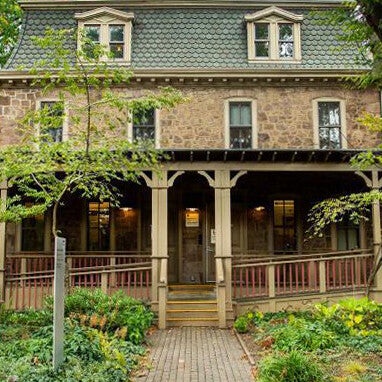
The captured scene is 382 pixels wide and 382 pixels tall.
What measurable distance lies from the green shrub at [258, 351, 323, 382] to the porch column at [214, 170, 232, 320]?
506cm

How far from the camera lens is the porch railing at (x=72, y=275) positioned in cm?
1101

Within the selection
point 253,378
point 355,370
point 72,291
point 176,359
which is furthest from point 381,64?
point 72,291

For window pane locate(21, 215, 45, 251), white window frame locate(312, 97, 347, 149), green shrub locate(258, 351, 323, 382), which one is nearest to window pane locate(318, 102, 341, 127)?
white window frame locate(312, 97, 347, 149)

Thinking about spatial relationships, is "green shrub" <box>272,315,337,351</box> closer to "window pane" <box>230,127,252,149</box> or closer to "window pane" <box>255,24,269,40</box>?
"window pane" <box>230,127,252,149</box>

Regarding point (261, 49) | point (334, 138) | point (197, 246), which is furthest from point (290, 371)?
point (261, 49)

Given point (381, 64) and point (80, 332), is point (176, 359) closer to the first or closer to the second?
point (80, 332)

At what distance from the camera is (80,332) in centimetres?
749

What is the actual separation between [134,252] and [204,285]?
2.18m

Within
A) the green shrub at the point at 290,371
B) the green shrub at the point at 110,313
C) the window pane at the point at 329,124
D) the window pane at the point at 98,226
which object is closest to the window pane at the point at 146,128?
the window pane at the point at 98,226

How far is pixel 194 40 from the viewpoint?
14.9 metres

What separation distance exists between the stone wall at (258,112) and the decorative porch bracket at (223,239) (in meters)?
2.67

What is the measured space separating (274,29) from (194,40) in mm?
2403

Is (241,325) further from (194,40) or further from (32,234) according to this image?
(194,40)

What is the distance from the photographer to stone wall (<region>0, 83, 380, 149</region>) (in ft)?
46.0
